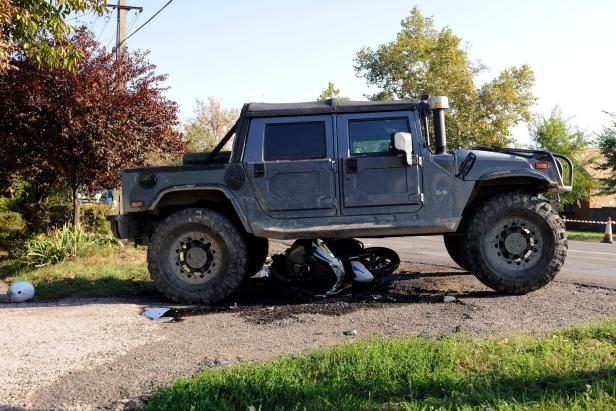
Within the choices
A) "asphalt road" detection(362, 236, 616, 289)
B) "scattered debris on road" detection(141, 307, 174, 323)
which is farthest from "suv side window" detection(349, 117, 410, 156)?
"asphalt road" detection(362, 236, 616, 289)

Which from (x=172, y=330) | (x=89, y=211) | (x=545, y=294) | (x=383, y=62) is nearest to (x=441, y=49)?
(x=383, y=62)

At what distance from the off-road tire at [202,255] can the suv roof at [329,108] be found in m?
1.25

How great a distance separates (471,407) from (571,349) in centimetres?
132

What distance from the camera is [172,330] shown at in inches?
203

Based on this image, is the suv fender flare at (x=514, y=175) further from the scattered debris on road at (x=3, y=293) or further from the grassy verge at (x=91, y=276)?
the scattered debris on road at (x=3, y=293)

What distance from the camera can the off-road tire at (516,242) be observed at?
637 cm

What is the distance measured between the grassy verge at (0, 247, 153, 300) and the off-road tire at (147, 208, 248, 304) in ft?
3.61

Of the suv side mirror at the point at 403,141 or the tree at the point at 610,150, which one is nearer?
the suv side mirror at the point at 403,141

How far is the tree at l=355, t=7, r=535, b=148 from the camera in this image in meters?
31.2

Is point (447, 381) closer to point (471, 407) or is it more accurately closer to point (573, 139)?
point (471, 407)

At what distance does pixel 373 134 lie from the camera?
21.4 ft

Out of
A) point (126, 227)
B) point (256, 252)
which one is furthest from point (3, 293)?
point (256, 252)

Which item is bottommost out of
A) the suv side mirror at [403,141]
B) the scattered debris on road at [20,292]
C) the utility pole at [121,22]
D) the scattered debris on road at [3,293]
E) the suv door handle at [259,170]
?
the scattered debris on road at [3,293]

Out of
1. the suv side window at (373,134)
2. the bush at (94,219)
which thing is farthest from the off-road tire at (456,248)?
the bush at (94,219)
